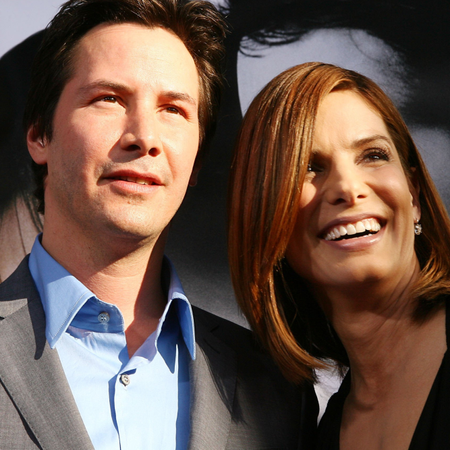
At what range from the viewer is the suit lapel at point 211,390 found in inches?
62.2

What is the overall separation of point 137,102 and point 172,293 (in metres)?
0.60

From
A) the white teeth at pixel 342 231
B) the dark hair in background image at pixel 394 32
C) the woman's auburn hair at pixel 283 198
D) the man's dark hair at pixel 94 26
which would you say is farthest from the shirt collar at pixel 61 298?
→ the dark hair in background image at pixel 394 32

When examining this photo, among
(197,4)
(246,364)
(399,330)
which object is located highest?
(197,4)

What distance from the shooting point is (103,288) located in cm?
176

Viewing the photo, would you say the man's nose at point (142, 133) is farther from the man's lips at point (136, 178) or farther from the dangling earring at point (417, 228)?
the dangling earring at point (417, 228)

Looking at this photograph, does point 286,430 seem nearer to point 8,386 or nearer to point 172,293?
point 172,293

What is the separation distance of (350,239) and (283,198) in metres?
0.23

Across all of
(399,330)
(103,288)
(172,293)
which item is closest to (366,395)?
(399,330)

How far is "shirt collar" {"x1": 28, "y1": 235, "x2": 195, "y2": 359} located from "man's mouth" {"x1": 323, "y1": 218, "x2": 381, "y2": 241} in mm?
506

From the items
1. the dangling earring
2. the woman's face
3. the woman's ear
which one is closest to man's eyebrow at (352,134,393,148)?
the woman's face

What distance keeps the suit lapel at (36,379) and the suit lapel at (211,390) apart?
1.08 feet

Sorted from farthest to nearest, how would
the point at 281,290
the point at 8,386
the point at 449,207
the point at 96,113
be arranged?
the point at 449,207
the point at 281,290
the point at 96,113
the point at 8,386

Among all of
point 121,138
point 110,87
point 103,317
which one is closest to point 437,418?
point 103,317

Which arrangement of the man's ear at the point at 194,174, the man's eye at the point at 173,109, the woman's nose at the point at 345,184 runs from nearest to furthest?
the woman's nose at the point at 345,184
the man's eye at the point at 173,109
the man's ear at the point at 194,174
